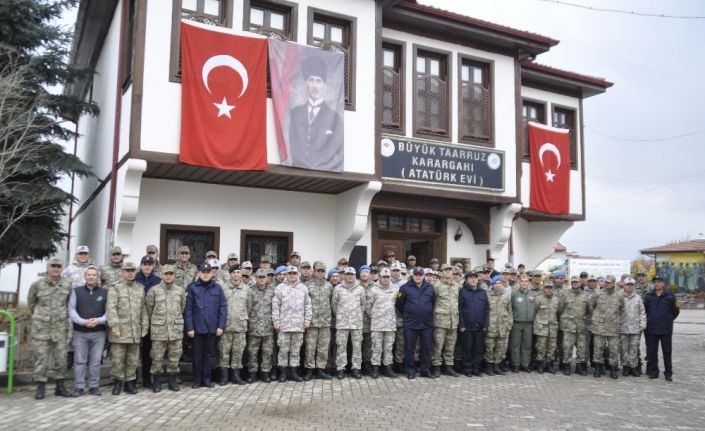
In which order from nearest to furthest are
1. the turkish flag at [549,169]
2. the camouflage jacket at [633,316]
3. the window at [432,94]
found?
the camouflage jacket at [633,316] < the window at [432,94] < the turkish flag at [549,169]

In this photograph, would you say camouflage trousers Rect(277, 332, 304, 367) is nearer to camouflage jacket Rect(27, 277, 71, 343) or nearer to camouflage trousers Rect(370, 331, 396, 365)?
camouflage trousers Rect(370, 331, 396, 365)

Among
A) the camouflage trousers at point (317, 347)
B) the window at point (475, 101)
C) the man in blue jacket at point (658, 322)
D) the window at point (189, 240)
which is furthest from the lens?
the window at point (475, 101)

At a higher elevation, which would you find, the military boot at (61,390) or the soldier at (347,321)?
the soldier at (347,321)

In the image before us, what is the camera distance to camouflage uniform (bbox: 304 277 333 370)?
403 inches

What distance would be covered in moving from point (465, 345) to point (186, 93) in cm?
661

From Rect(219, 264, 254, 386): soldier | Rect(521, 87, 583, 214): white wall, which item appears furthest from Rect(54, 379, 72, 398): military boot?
Rect(521, 87, 583, 214): white wall

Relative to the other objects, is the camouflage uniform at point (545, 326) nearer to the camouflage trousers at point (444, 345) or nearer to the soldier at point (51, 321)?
the camouflage trousers at point (444, 345)

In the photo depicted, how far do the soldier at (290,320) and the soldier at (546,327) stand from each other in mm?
4629

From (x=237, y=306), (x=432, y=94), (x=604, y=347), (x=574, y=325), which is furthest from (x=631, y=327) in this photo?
(x=237, y=306)

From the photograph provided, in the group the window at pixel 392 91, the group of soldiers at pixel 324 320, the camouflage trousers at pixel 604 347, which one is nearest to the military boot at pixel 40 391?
the group of soldiers at pixel 324 320

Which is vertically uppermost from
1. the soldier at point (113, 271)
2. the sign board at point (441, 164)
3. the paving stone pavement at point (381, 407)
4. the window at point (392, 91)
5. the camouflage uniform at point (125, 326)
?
the window at point (392, 91)

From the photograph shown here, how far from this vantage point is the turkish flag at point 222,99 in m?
11.1

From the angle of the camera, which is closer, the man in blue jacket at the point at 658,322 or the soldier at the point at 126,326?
the soldier at the point at 126,326

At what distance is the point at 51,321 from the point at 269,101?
553 centimetres
